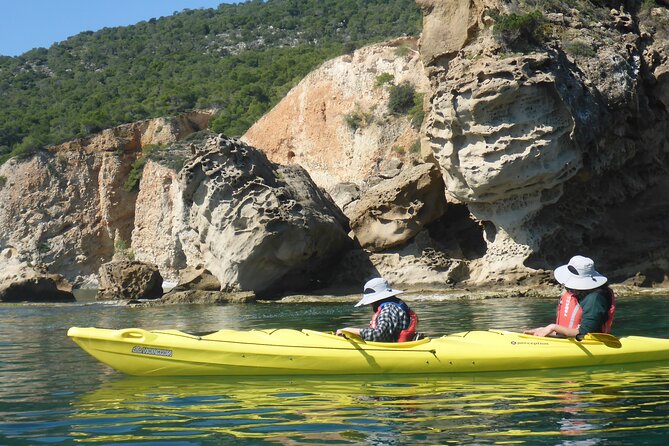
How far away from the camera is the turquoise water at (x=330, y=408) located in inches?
235

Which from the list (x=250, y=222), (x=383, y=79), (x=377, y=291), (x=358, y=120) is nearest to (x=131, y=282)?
(x=250, y=222)

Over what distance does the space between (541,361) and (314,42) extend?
61029 millimetres

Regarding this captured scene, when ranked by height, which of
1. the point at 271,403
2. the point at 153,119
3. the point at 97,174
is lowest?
the point at 271,403

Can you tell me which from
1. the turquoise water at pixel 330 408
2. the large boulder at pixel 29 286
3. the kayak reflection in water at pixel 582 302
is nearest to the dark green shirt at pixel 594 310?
the kayak reflection in water at pixel 582 302

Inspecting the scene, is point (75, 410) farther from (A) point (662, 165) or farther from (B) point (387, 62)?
(B) point (387, 62)

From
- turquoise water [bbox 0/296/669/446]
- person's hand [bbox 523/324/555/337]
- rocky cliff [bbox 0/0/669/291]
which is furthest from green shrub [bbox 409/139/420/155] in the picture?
person's hand [bbox 523/324/555/337]

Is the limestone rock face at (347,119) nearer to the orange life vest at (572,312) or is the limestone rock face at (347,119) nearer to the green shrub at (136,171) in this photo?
the green shrub at (136,171)

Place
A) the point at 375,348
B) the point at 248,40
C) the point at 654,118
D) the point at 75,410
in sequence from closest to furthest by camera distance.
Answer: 1. the point at 75,410
2. the point at 375,348
3. the point at 654,118
4. the point at 248,40

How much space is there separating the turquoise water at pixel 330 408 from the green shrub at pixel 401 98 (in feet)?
86.0

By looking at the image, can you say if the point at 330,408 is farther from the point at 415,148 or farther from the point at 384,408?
the point at 415,148

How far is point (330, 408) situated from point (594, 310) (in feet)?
10.5

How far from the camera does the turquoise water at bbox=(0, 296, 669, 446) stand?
Result: 598 centimetres

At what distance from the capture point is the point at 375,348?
8.69m

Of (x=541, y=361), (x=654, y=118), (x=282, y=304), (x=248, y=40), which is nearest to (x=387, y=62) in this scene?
(x=654, y=118)
